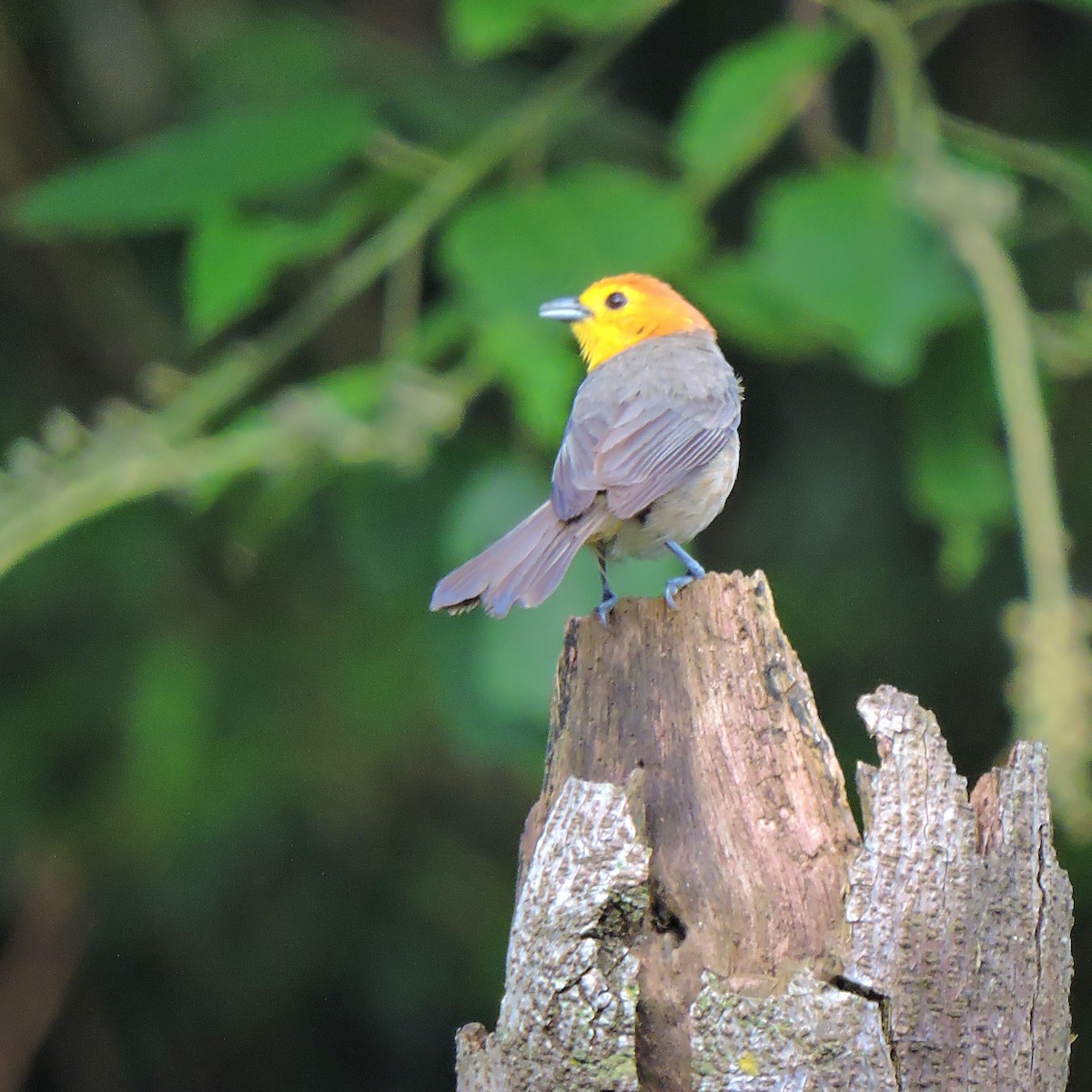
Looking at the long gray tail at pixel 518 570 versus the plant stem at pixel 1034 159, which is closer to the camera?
the long gray tail at pixel 518 570

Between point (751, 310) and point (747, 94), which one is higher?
point (747, 94)

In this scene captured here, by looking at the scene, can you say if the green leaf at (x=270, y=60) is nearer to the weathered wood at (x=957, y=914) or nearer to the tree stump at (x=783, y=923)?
the tree stump at (x=783, y=923)

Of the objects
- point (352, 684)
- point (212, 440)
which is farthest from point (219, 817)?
point (212, 440)

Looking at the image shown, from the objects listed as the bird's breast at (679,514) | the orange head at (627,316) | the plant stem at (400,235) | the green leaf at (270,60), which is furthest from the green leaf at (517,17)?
the bird's breast at (679,514)

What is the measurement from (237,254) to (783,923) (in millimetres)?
2488

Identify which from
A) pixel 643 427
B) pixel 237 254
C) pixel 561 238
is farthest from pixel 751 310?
pixel 237 254

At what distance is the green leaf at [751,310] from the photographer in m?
4.02

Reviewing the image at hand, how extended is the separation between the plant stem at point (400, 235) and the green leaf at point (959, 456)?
124 centimetres

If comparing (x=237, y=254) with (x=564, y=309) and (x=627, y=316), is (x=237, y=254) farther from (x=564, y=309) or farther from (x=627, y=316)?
(x=627, y=316)

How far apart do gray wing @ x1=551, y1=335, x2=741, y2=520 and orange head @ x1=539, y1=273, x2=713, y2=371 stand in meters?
0.16

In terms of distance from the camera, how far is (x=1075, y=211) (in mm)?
4113

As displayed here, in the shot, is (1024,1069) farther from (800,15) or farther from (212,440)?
(800,15)

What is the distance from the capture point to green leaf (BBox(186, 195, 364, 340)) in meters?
3.89

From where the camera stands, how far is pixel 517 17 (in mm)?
3936
